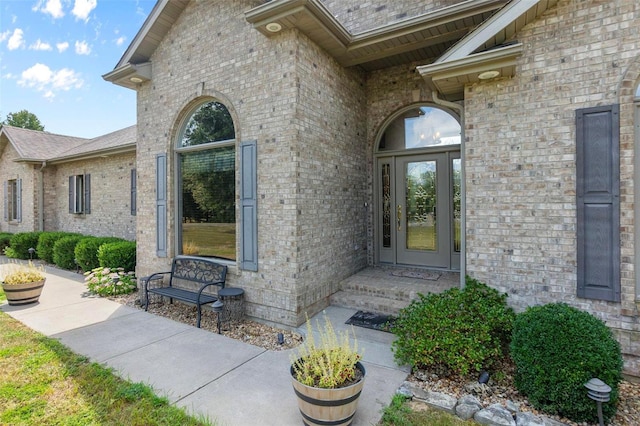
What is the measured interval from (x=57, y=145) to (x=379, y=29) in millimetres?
16031

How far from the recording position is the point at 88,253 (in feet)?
28.0

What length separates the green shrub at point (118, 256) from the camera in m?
7.74

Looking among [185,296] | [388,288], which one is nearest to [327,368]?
[388,288]

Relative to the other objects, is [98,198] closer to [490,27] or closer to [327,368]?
[327,368]

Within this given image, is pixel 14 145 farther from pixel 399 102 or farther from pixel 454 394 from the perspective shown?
pixel 454 394

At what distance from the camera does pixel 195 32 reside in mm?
5922

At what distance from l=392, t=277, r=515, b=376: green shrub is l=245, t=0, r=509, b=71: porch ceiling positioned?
3167 mm

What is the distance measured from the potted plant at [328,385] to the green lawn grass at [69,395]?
0.91 m

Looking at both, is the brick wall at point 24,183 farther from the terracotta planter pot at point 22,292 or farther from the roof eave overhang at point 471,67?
the roof eave overhang at point 471,67

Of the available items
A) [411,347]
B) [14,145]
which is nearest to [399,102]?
[411,347]

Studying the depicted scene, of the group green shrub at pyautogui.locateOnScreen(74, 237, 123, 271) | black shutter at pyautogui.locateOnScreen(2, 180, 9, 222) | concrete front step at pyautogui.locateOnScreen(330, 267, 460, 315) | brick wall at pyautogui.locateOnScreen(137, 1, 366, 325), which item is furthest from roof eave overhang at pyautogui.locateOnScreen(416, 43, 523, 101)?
black shutter at pyautogui.locateOnScreen(2, 180, 9, 222)

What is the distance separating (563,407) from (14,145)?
17.5 m

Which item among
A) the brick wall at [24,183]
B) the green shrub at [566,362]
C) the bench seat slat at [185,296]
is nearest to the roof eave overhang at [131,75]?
the bench seat slat at [185,296]

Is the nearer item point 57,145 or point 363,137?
point 363,137
